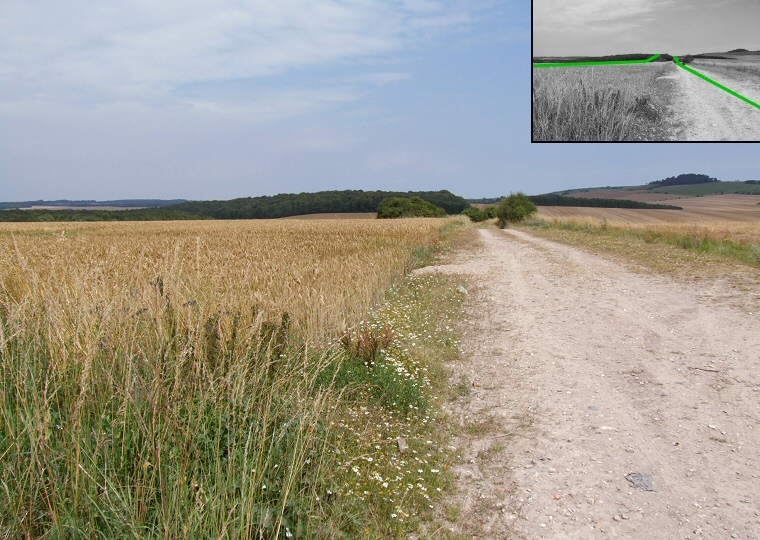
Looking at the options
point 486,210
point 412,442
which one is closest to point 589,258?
point 412,442

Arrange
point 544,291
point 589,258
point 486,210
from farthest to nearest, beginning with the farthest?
point 486,210 → point 589,258 → point 544,291

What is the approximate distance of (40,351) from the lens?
444 centimetres

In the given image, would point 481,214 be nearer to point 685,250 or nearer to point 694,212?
point 694,212

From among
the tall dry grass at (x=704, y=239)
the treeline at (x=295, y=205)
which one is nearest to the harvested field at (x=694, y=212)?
the tall dry grass at (x=704, y=239)

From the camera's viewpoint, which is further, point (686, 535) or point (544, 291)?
point (544, 291)

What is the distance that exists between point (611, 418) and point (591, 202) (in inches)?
2581

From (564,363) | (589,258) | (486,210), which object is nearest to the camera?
(564,363)

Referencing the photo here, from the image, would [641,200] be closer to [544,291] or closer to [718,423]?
[544,291]

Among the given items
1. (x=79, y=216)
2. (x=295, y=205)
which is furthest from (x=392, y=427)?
(x=295, y=205)

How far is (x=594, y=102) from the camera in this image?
39.2 ft

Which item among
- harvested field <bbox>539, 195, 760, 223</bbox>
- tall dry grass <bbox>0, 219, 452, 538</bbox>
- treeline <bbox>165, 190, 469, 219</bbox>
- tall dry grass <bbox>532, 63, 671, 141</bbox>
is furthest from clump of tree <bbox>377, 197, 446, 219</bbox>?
tall dry grass <bbox>0, 219, 452, 538</bbox>

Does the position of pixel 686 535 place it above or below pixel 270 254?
below

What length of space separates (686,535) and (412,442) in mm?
2170
